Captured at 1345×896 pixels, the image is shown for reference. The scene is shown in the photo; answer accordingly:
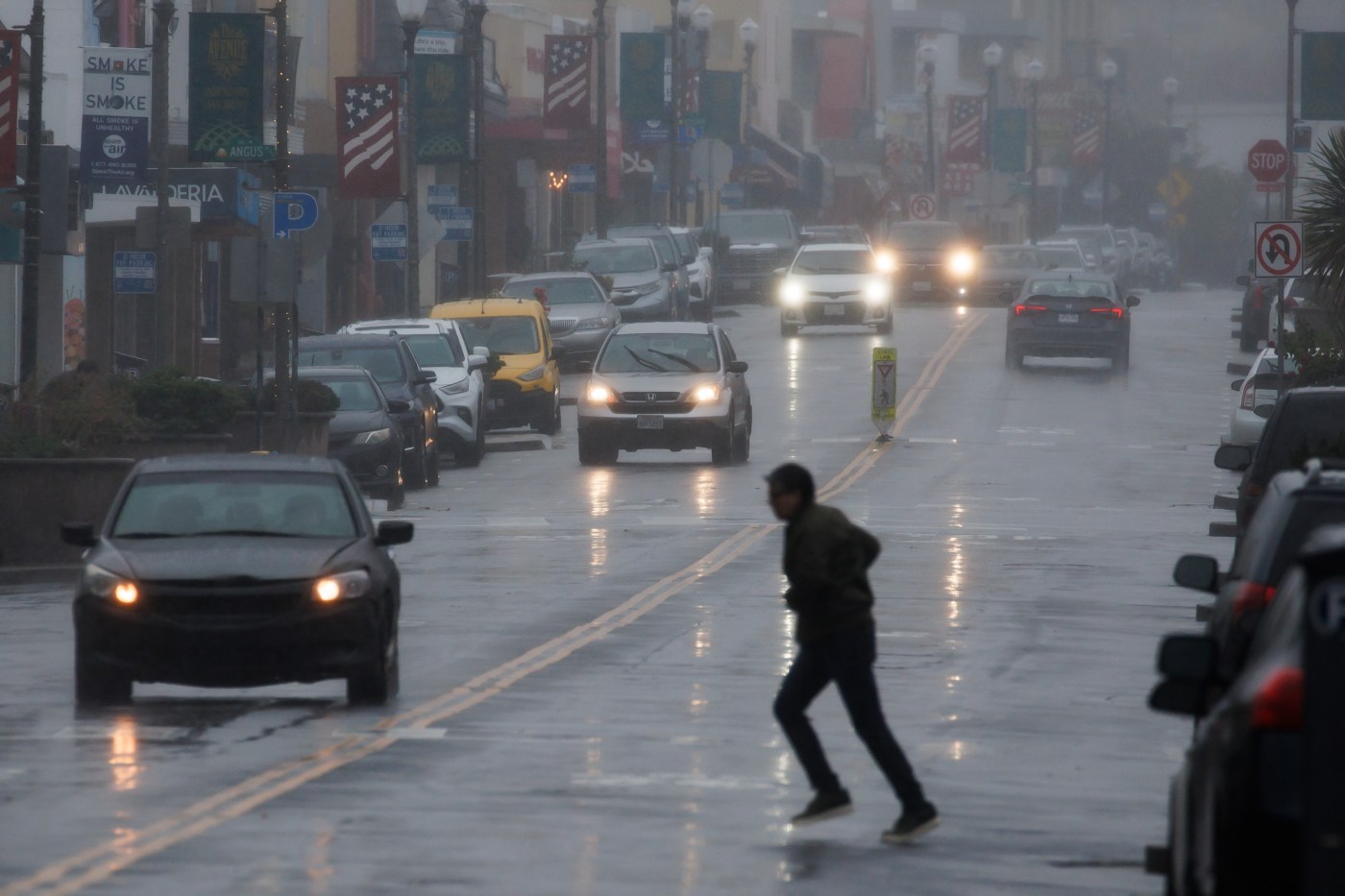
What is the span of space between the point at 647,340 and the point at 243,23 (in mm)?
7426

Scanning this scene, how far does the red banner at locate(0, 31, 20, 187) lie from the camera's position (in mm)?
31250

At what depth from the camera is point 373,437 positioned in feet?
103

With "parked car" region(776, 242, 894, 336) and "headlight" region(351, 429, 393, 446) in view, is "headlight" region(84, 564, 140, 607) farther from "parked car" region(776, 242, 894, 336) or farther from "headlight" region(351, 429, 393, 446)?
"parked car" region(776, 242, 894, 336)

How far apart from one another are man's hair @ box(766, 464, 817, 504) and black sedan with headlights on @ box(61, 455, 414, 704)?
4347mm

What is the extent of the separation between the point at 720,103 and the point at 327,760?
6943 centimetres

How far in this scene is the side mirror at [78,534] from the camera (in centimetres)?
1471

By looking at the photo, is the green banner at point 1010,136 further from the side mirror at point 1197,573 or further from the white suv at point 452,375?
the side mirror at point 1197,573

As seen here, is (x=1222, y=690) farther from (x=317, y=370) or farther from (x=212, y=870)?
(x=317, y=370)

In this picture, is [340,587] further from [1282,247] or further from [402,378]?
[402,378]

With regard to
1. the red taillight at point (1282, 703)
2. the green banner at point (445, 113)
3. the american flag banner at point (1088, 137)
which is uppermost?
the american flag banner at point (1088, 137)

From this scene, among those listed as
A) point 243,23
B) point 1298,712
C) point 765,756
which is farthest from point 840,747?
point 243,23

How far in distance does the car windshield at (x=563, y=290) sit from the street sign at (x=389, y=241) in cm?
432

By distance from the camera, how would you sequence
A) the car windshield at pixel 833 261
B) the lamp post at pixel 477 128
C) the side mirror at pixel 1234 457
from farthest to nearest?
1. the car windshield at pixel 833 261
2. the lamp post at pixel 477 128
3. the side mirror at pixel 1234 457

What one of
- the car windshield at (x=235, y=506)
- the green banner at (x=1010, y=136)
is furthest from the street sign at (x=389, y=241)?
the green banner at (x=1010, y=136)
